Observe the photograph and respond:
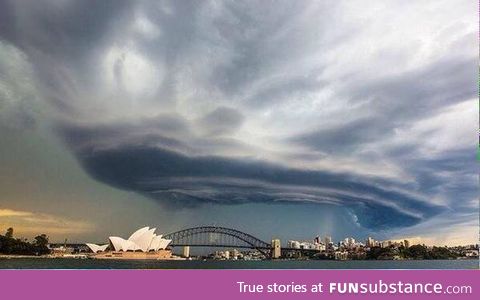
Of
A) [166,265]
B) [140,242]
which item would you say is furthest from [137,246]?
[166,265]

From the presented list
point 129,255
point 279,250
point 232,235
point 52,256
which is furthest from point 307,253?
point 52,256

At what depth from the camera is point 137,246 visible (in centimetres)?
5009

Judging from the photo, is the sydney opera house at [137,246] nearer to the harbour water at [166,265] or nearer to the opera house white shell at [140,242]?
the opera house white shell at [140,242]

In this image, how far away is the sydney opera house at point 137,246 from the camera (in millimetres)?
48291

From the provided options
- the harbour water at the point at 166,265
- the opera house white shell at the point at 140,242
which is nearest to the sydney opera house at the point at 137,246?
the opera house white shell at the point at 140,242

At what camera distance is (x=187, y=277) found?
11266 mm

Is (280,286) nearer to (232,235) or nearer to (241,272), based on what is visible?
(241,272)

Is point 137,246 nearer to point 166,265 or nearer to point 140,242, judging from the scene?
point 140,242

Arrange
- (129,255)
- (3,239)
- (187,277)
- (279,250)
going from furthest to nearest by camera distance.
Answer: (279,250)
(129,255)
(3,239)
(187,277)

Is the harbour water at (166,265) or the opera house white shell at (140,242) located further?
the opera house white shell at (140,242)

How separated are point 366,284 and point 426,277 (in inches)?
65.4

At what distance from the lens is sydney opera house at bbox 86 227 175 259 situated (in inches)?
1901

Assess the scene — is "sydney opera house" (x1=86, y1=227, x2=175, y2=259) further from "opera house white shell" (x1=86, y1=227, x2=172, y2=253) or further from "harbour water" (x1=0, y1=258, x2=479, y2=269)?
"harbour water" (x1=0, y1=258, x2=479, y2=269)

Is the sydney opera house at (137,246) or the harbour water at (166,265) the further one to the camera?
the sydney opera house at (137,246)
